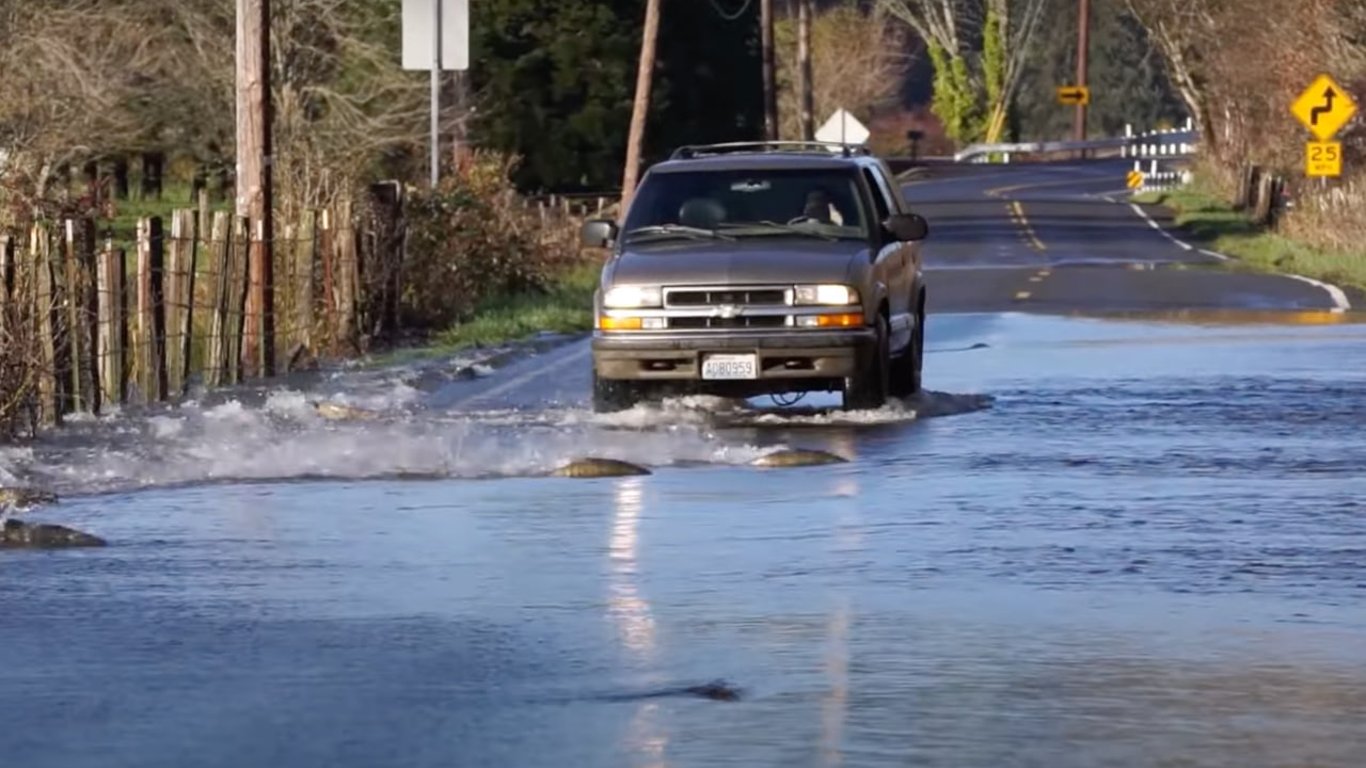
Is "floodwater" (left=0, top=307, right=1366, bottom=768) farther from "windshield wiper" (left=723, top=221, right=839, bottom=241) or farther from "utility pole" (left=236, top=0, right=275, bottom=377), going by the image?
"utility pole" (left=236, top=0, right=275, bottom=377)

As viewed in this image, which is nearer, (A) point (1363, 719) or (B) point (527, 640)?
(A) point (1363, 719)

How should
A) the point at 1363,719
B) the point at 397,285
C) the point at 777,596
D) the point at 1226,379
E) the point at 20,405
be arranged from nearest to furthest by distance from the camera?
the point at 1363,719 → the point at 777,596 → the point at 20,405 → the point at 1226,379 → the point at 397,285

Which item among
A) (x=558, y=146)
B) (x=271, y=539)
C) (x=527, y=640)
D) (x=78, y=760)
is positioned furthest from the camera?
(x=558, y=146)

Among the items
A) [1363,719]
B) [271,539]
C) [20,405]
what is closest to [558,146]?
[20,405]

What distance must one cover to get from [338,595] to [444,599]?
425mm

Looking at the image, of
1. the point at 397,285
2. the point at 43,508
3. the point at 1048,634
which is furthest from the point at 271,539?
the point at 397,285

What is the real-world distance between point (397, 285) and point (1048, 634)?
17.9 metres

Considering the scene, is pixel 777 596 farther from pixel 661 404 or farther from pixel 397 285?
pixel 397 285

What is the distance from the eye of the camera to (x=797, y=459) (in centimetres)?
1623

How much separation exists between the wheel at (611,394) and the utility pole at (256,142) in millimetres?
5130

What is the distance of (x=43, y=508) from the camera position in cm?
1423

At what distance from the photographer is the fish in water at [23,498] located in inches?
561

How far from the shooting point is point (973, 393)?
68.0 feet

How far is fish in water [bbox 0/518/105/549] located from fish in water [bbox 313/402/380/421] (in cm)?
562
